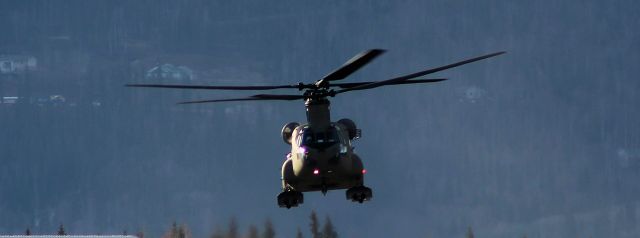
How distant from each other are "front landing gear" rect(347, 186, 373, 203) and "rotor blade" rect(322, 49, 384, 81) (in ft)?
19.9

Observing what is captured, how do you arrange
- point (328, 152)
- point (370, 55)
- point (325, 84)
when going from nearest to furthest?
1. point (370, 55)
2. point (328, 152)
3. point (325, 84)

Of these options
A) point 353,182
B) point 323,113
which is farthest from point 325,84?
point 353,182

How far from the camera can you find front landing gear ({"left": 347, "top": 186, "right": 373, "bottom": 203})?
57094mm

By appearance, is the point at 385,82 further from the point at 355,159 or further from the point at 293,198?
the point at 293,198

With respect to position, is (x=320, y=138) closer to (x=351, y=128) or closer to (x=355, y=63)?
(x=351, y=128)

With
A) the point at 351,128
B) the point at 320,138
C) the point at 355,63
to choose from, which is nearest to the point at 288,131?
the point at 351,128

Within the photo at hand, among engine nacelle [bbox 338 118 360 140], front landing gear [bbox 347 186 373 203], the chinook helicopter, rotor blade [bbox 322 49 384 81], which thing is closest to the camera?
rotor blade [bbox 322 49 384 81]

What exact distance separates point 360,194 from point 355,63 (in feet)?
27.7

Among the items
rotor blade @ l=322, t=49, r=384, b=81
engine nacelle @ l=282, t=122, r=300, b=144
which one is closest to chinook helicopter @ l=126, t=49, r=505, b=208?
rotor blade @ l=322, t=49, r=384, b=81

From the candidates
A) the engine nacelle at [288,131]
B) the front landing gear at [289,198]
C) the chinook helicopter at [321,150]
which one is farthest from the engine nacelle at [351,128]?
the front landing gear at [289,198]

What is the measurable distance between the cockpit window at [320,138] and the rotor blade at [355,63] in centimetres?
283

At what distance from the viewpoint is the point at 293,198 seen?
190 feet

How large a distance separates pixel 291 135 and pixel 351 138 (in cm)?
345

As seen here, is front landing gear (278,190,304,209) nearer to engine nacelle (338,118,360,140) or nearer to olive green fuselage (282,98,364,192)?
olive green fuselage (282,98,364,192)
